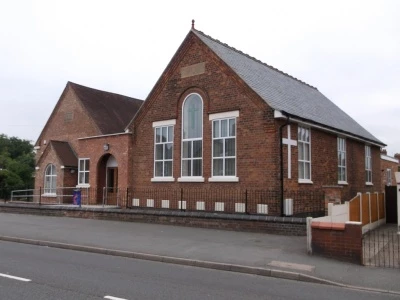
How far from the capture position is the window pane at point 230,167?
57.5 feet

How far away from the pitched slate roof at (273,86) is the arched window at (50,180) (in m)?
13.5

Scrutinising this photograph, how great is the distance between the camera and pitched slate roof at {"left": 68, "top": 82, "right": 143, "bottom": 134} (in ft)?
93.6

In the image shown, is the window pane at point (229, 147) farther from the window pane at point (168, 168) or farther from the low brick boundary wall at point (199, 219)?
the low brick boundary wall at point (199, 219)

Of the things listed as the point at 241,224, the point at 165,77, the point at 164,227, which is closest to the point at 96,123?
the point at 165,77

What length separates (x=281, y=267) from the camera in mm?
9055

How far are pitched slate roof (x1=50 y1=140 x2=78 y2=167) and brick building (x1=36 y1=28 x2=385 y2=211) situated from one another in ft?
9.37

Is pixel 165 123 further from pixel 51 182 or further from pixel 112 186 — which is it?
pixel 51 182

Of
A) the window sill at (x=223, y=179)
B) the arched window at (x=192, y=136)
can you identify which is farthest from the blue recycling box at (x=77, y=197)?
the window sill at (x=223, y=179)

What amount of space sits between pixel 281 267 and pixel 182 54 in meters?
12.9

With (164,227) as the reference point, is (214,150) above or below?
above

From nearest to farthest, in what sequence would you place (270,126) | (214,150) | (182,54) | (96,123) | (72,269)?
(72,269) < (270,126) < (214,150) < (182,54) < (96,123)

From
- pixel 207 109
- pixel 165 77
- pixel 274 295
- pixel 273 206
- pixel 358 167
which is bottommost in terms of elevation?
pixel 274 295

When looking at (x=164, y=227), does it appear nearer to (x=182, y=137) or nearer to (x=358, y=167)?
(x=182, y=137)

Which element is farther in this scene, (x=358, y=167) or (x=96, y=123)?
(x=96, y=123)
